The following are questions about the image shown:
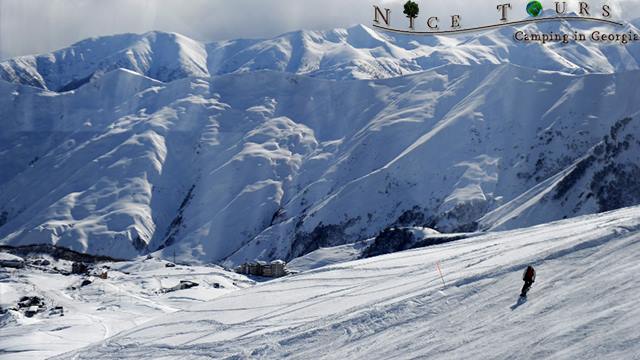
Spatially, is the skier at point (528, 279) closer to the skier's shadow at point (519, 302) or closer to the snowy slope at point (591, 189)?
the skier's shadow at point (519, 302)

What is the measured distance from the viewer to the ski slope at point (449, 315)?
86.3ft

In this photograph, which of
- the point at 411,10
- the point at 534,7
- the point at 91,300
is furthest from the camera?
the point at 91,300

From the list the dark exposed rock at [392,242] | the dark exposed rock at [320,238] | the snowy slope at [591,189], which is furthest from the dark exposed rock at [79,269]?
the dark exposed rock at [320,238]

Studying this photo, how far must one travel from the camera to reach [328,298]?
4497 cm

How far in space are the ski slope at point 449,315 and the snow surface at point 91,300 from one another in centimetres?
1581

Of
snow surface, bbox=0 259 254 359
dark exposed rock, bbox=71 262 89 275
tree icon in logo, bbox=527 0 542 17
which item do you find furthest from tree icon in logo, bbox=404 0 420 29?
dark exposed rock, bbox=71 262 89 275

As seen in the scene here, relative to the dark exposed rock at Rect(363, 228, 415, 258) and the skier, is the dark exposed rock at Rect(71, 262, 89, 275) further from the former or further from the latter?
the skier

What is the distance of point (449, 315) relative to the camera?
1276 inches

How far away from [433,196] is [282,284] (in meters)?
143

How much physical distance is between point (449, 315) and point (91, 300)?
229 feet

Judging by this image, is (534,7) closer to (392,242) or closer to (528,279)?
(392,242)

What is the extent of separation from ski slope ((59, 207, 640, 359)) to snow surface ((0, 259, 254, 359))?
51.9 feet

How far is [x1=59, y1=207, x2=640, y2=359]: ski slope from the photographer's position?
26297mm

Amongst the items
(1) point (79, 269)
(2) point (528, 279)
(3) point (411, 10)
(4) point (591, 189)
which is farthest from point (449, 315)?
(4) point (591, 189)
